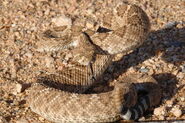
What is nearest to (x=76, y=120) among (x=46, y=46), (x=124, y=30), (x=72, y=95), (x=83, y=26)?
(x=72, y=95)

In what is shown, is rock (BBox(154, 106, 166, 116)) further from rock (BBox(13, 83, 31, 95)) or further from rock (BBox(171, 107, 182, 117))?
rock (BBox(13, 83, 31, 95))

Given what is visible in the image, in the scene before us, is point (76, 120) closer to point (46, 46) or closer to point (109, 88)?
point (109, 88)

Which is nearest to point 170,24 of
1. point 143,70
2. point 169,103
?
point 143,70

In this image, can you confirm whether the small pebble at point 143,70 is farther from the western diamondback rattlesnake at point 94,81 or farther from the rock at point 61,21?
the rock at point 61,21

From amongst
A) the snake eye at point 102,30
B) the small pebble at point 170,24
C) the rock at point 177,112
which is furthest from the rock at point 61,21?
the rock at point 177,112

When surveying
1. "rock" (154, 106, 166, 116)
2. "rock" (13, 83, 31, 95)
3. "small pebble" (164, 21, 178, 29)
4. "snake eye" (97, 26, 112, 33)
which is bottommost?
"rock" (13, 83, 31, 95)

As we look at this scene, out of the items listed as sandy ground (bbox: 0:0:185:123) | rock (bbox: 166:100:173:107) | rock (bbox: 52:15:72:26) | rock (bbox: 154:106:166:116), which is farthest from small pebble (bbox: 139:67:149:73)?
rock (bbox: 52:15:72:26)

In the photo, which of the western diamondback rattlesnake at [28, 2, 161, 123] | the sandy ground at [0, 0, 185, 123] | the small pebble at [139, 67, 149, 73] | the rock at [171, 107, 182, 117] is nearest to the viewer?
the western diamondback rattlesnake at [28, 2, 161, 123]
